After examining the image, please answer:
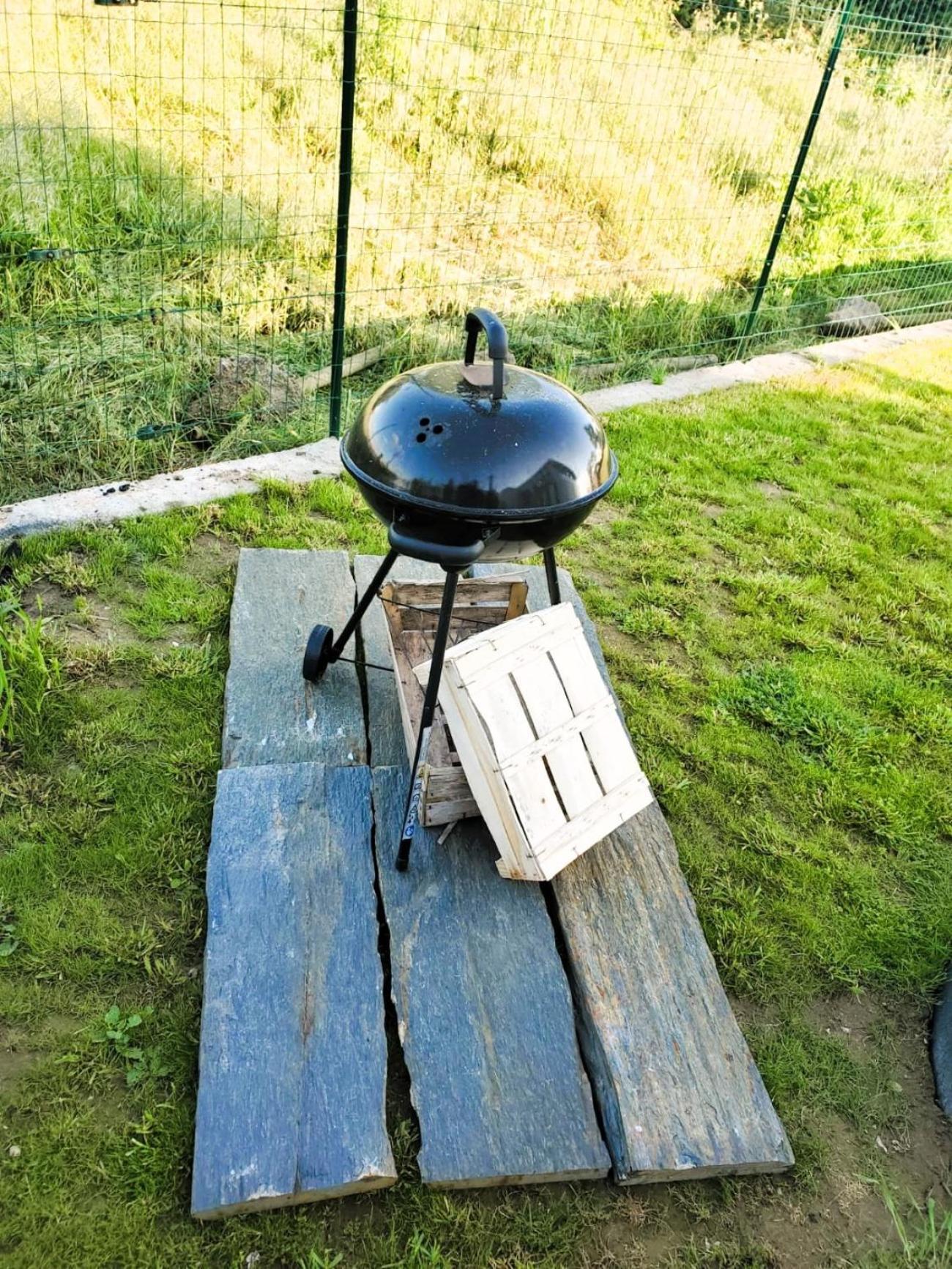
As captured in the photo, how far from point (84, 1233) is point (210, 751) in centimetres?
131

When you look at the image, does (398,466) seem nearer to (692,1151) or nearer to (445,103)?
(692,1151)

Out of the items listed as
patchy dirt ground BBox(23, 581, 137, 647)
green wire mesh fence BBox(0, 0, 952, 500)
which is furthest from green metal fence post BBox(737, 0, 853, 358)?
patchy dirt ground BBox(23, 581, 137, 647)

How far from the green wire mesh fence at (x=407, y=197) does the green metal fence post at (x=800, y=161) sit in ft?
0.14

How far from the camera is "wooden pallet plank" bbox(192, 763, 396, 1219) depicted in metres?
1.83

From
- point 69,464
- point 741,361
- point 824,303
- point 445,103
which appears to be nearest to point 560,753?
point 69,464

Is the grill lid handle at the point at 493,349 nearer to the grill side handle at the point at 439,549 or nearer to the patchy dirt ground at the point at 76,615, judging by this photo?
the grill side handle at the point at 439,549

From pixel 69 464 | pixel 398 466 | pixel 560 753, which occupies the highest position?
pixel 398 466

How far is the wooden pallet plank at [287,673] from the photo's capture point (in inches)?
110

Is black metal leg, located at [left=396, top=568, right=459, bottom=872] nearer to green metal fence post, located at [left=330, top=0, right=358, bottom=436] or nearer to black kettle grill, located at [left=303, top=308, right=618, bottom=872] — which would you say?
black kettle grill, located at [left=303, top=308, right=618, bottom=872]

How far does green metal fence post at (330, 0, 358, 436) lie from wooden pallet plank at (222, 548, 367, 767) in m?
1.25

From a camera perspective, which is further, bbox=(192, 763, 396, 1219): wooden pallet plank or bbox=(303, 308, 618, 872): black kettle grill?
bbox=(303, 308, 618, 872): black kettle grill

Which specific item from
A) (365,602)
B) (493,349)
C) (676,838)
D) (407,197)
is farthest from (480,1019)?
(407,197)

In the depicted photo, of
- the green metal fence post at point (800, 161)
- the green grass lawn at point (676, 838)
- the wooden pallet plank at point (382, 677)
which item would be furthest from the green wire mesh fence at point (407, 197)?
the wooden pallet plank at point (382, 677)

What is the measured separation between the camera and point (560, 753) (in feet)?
7.84
